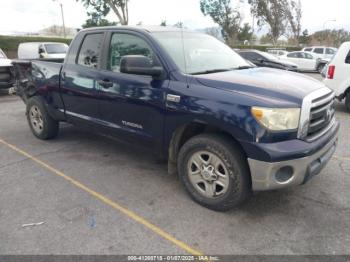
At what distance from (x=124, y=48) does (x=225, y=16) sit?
129 feet

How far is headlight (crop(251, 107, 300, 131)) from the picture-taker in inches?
111

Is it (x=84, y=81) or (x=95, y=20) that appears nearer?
(x=84, y=81)

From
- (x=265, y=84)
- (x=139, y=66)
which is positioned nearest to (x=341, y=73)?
(x=265, y=84)

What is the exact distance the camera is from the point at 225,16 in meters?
40.5

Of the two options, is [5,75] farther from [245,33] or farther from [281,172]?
[245,33]

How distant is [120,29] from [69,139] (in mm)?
2409

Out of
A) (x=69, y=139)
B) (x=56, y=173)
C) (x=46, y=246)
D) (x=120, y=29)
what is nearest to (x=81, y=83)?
(x=120, y=29)

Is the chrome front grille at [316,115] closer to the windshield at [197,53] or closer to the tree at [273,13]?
the windshield at [197,53]

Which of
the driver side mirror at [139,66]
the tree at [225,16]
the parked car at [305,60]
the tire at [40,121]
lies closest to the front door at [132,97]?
the driver side mirror at [139,66]

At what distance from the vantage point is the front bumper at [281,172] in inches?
112

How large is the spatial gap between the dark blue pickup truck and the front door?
0.5 inches

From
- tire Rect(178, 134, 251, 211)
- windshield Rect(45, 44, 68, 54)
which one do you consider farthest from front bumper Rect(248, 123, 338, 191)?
windshield Rect(45, 44, 68, 54)

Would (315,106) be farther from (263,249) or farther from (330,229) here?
(263,249)

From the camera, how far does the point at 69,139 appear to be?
18.7ft
